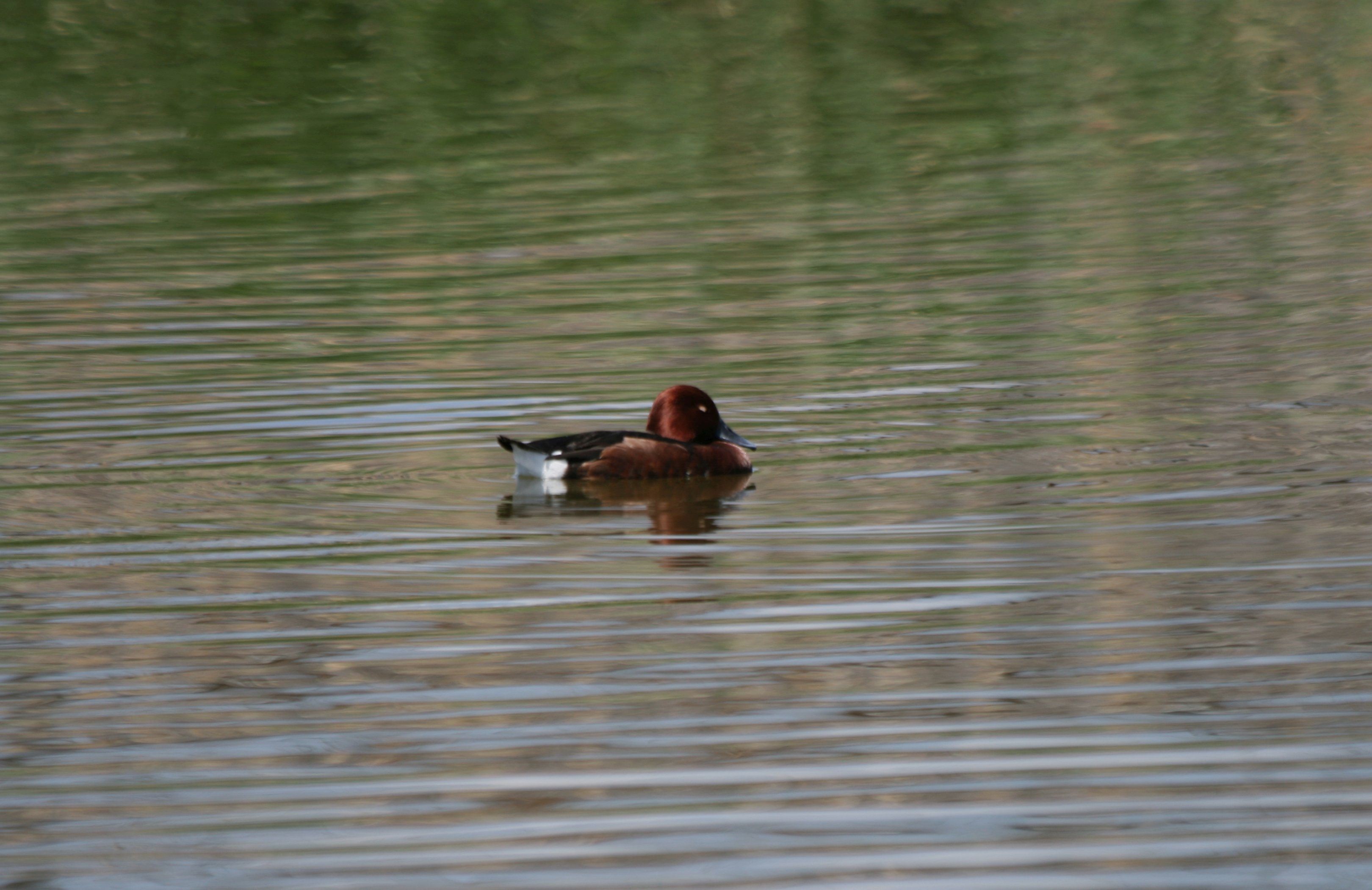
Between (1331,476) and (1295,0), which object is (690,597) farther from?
(1295,0)

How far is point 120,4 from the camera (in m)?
39.9

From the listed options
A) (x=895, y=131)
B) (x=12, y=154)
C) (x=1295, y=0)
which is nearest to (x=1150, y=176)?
(x=895, y=131)

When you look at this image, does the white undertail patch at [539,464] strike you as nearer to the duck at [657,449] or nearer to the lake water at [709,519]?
the duck at [657,449]

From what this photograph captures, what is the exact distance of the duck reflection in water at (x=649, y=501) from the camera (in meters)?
10.1

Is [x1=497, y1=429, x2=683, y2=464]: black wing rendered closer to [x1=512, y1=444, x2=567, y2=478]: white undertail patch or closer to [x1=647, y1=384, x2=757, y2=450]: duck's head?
[x1=512, y1=444, x2=567, y2=478]: white undertail patch

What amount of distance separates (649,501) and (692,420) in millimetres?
568

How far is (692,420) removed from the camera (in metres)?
11.3

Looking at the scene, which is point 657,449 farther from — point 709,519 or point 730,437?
point 709,519

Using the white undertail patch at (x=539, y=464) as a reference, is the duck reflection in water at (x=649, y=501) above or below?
below

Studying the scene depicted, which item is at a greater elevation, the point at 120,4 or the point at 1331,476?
the point at 120,4

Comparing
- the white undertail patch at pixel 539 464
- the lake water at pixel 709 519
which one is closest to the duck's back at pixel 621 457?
the white undertail patch at pixel 539 464

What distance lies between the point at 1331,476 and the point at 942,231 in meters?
8.67

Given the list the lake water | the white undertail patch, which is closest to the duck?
the white undertail patch

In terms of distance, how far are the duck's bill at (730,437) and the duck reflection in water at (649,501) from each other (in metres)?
0.20
